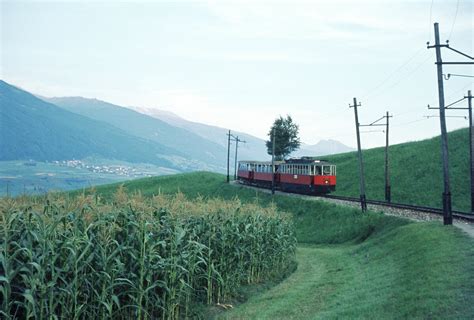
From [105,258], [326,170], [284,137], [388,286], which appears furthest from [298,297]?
[284,137]

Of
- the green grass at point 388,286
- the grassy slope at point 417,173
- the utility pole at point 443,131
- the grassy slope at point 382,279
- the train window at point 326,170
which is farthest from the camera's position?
the grassy slope at point 417,173

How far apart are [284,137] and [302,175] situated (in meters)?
58.0

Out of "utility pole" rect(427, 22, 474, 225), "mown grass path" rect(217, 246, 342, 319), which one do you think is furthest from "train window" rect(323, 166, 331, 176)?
"mown grass path" rect(217, 246, 342, 319)

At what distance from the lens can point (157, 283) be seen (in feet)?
39.2

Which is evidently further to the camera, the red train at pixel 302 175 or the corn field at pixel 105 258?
the red train at pixel 302 175

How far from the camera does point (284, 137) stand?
110 metres

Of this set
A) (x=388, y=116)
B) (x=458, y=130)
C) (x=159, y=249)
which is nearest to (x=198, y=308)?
(x=159, y=249)

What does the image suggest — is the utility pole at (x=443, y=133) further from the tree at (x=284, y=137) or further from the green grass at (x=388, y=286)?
the tree at (x=284, y=137)

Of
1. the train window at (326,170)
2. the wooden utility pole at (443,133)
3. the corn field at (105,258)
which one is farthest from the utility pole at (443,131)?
the train window at (326,170)

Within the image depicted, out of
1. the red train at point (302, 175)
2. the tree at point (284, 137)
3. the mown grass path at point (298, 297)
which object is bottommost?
the mown grass path at point (298, 297)

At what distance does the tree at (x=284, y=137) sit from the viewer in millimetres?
109000

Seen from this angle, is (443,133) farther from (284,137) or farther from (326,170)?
(284,137)

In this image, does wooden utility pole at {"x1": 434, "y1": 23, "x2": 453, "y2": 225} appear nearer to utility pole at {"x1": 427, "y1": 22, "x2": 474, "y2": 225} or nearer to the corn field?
utility pole at {"x1": 427, "y1": 22, "x2": 474, "y2": 225}

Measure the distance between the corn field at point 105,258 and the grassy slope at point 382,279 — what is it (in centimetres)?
134
